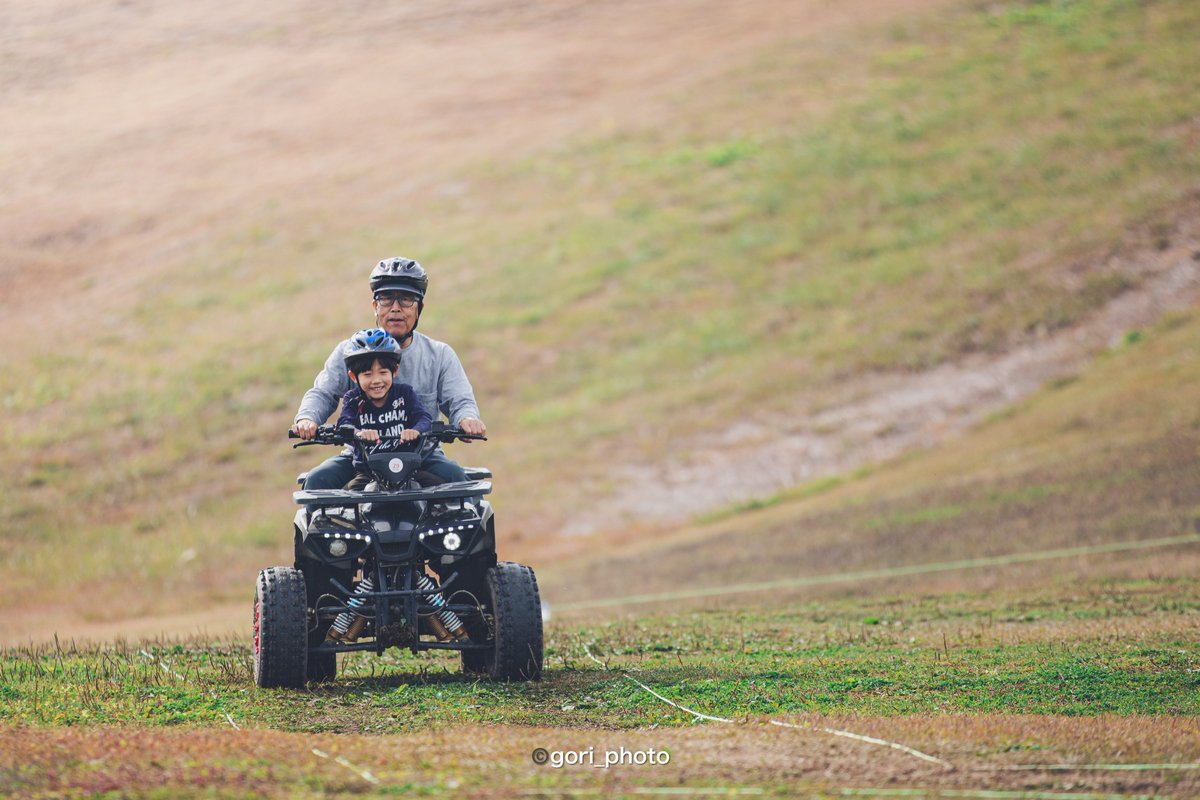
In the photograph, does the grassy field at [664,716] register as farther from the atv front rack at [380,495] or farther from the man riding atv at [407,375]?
the man riding atv at [407,375]

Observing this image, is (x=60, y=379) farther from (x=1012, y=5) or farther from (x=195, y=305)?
(x=1012, y=5)

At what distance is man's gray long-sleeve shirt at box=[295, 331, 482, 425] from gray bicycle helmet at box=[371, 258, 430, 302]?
13.8 inches

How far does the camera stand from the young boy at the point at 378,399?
8797 millimetres

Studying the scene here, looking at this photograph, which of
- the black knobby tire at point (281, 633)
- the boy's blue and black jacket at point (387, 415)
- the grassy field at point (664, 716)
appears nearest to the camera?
the grassy field at point (664, 716)

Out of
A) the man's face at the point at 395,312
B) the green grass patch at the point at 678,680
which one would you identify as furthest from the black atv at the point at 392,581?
the man's face at the point at 395,312

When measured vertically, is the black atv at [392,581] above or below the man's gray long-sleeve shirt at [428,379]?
below

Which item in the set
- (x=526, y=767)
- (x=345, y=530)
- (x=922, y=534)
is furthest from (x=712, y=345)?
(x=526, y=767)

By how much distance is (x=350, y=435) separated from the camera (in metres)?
8.58

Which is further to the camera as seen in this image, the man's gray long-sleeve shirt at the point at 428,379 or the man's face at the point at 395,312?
the man's face at the point at 395,312

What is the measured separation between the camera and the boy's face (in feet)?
29.0

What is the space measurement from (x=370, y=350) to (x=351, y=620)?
1.80 meters

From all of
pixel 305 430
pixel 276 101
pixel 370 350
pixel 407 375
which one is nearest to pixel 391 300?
pixel 407 375

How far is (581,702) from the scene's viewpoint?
8.16 m

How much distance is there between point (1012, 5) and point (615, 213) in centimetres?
2104
